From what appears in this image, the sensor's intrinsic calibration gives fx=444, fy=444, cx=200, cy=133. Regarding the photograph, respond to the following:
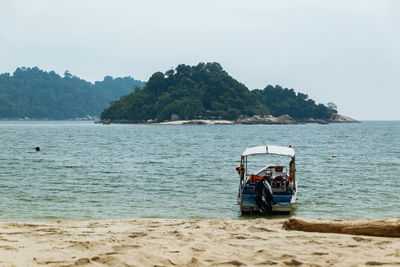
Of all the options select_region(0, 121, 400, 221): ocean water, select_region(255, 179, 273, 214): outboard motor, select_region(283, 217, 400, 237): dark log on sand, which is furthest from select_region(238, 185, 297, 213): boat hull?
select_region(283, 217, 400, 237): dark log on sand

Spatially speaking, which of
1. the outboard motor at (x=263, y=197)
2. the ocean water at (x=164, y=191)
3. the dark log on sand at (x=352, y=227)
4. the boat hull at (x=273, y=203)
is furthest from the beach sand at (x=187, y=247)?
the ocean water at (x=164, y=191)

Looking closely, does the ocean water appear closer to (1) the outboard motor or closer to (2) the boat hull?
(2) the boat hull

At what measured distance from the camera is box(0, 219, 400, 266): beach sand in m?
9.12

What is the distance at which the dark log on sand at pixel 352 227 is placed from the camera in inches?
449

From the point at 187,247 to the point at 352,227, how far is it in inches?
182

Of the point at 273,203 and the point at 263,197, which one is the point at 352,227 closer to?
the point at 263,197

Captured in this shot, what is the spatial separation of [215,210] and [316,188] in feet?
31.5

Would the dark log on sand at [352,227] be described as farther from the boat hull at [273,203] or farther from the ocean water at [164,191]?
the ocean water at [164,191]

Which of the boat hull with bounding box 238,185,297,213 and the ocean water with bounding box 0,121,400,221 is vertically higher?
the boat hull with bounding box 238,185,297,213

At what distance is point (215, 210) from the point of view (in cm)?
2017

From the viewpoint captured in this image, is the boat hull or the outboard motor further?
the boat hull

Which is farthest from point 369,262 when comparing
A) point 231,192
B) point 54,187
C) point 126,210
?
point 54,187

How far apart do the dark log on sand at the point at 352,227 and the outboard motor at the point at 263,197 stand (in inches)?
224

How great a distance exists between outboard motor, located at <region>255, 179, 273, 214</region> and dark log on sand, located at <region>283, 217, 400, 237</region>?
224 inches
